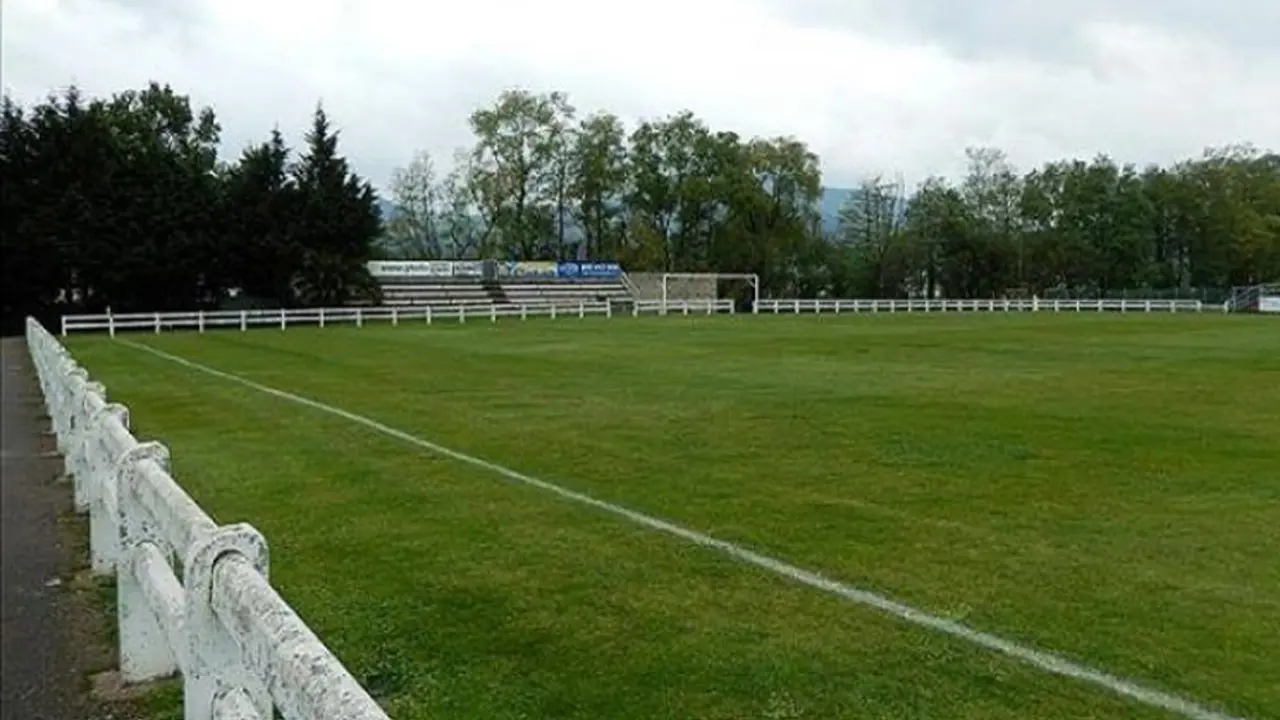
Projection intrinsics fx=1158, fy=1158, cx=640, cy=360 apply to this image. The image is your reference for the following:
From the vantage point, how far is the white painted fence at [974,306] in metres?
61.2

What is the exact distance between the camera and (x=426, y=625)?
5.34m

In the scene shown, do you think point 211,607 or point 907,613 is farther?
point 907,613

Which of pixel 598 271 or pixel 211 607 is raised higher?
pixel 598 271

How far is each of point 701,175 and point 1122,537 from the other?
7326 cm

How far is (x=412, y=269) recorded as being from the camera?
62.6 metres

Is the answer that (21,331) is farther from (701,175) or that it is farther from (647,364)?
(701,175)

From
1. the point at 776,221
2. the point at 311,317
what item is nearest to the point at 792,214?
the point at 776,221

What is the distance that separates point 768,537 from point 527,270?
198ft

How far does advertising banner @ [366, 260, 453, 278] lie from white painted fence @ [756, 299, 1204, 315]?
1748 cm

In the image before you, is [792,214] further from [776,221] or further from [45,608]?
[45,608]

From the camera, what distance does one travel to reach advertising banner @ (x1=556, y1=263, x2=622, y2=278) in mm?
66625

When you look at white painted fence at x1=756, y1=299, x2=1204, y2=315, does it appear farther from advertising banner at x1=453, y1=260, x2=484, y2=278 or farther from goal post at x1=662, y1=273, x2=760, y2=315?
advertising banner at x1=453, y1=260, x2=484, y2=278

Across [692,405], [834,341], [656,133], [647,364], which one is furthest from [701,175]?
[692,405]

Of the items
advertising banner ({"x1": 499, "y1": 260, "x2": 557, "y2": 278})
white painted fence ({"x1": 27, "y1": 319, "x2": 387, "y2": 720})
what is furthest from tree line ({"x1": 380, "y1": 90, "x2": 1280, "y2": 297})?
white painted fence ({"x1": 27, "y1": 319, "x2": 387, "y2": 720})
